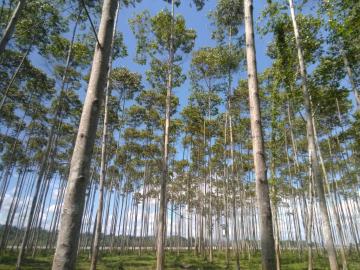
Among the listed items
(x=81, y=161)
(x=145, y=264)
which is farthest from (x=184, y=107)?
(x=81, y=161)

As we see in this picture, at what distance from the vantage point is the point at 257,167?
9.52ft

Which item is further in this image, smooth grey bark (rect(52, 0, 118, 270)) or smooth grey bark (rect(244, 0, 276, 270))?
smooth grey bark (rect(244, 0, 276, 270))

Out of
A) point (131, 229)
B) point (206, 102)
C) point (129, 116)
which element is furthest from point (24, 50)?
point (131, 229)

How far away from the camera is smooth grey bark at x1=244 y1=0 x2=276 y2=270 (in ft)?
8.19

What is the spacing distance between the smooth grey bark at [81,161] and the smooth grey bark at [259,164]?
75.3 inches

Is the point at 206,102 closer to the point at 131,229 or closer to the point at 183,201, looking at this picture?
the point at 131,229

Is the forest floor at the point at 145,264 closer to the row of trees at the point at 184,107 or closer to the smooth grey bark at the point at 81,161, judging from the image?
the row of trees at the point at 184,107

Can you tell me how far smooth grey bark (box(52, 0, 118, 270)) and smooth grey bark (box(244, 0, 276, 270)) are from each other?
191 cm

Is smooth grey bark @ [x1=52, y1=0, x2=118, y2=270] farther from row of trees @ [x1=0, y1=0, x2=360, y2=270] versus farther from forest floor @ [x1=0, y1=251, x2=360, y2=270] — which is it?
forest floor @ [x1=0, y1=251, x2=360, y2=270]

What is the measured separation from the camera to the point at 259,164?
2.90m

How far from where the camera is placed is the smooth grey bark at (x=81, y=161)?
1.33 m

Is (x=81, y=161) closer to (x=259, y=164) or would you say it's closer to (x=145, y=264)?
(x=259, y=164)

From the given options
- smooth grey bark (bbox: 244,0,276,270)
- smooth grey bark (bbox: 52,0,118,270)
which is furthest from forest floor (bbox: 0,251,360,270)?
smooth grey bark (bbox: 52,0,118,270)

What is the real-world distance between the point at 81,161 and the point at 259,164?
2.09 m
